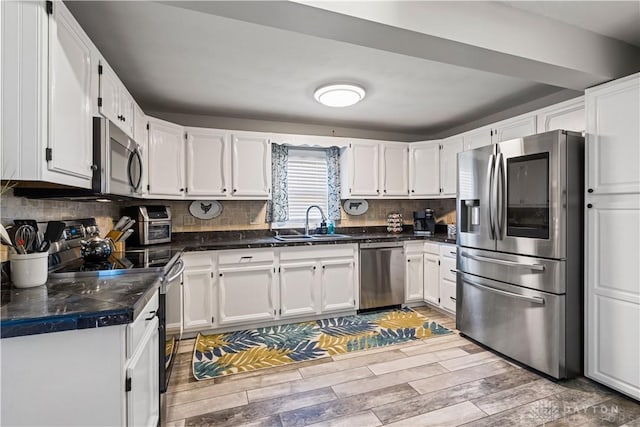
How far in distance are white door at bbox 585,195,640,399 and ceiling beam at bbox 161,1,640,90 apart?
0.95 m

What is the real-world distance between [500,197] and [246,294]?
8.08 ft

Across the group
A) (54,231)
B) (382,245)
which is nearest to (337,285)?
(382,245)

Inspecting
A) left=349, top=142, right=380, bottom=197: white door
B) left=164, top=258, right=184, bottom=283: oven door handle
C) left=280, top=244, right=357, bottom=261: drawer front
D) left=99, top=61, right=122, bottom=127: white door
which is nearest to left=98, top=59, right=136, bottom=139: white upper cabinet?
left=99, top=61, right=122, bottom=127: white door

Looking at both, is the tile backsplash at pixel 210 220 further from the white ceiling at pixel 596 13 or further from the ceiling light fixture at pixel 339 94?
the white ceiling at pixel 596 13

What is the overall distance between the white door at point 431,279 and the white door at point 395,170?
0.93 meters

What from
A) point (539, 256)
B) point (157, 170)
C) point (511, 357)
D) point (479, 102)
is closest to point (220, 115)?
point (157, 170)

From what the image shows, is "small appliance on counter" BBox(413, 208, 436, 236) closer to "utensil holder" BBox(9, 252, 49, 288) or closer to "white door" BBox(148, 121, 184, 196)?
"white door" BBox(148, 121, 184, 196)

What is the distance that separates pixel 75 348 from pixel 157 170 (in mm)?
2264

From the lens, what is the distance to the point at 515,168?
241 centimetres

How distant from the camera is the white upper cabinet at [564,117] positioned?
2.47 m

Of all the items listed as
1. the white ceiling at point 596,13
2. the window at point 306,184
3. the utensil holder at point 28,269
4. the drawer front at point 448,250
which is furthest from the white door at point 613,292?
the utensil holder at point 28,269

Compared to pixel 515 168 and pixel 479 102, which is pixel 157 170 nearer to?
pixel 515 168

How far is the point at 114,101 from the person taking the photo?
200 centimetres

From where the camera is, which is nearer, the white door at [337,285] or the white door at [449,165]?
the white door at [337,285]
